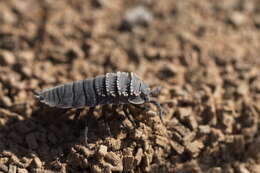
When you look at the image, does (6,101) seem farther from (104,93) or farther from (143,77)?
(143,77)

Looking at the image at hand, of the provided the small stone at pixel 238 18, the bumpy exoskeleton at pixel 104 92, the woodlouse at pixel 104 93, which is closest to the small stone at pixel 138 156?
the woodlouse at pixel 104 93

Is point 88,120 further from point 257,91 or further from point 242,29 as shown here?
point 242,29

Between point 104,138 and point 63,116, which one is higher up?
point 63,116

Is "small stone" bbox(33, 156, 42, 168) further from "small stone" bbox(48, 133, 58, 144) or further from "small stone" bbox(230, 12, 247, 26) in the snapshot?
"small stone" bbox(230, 12, 247, 26)

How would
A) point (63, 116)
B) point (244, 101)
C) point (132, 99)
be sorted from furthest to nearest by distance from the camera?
point (244, 101)
point (63, 116)
point (132, 99)

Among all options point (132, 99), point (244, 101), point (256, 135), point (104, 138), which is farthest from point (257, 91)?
point (104, 138)

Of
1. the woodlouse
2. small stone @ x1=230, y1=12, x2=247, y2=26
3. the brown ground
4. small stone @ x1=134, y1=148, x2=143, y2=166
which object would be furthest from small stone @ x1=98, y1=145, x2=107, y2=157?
small stone @ x1=230, y1=12, x2=247, y2=26

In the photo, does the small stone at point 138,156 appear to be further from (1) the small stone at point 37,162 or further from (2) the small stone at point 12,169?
(2) the small stone at point 12,169
